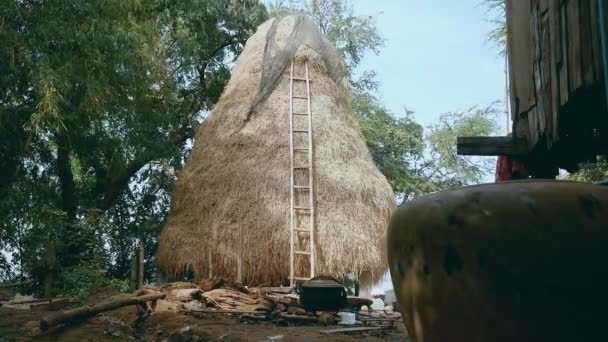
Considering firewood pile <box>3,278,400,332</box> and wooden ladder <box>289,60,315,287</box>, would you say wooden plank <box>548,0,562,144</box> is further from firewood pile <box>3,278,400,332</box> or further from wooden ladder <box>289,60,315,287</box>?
wooden ladder <box>289,60,315,287</box>

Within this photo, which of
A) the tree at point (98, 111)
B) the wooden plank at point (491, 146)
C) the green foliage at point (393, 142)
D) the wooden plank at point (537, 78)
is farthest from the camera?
the green foliage at point (393, 142)

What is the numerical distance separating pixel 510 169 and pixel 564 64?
162 centimetres

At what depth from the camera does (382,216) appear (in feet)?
41.2

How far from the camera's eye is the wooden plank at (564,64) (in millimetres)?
4027

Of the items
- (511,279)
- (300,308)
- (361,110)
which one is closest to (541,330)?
(511,279)

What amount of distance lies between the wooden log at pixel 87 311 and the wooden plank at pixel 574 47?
5.25 meters

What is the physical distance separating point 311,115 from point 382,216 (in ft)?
8.00

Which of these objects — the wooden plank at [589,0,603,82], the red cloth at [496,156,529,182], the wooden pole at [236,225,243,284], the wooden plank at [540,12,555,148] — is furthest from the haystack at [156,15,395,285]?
the wooden plank at [589,0,603,82]

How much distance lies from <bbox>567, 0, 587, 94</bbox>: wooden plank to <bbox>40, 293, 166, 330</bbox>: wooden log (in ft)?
17.2

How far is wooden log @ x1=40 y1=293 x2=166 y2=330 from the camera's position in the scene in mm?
6648

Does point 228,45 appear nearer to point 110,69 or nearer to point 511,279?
point 110,69

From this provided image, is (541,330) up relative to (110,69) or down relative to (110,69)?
down

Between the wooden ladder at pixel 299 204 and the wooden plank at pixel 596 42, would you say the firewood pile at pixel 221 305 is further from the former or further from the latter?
the wooden plank at pixel 596 42

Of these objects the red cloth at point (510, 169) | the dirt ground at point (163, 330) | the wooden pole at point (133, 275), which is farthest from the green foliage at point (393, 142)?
the red cloth at point (510, 169)
